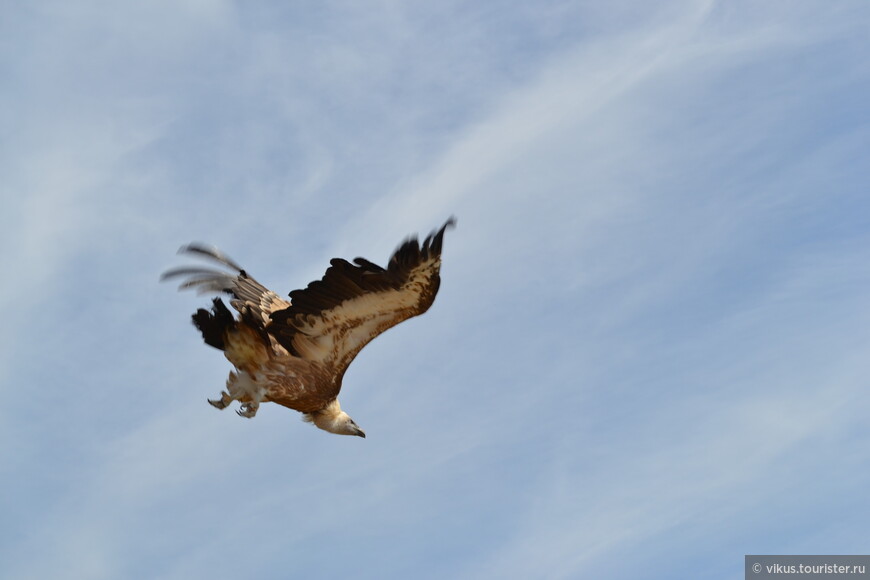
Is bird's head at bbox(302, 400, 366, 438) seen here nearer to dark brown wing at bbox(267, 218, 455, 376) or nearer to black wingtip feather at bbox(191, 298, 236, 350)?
dark brown wing at bbox(267, 218, 455, 376)

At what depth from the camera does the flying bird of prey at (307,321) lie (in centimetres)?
1493

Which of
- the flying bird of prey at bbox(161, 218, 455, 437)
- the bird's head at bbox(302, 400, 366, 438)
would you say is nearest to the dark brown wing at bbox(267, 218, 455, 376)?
the flying bird of prey at bbox(161, 218, 455, 437)

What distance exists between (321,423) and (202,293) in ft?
9.22

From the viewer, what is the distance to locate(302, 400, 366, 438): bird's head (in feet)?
58.1

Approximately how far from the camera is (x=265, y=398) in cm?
1662

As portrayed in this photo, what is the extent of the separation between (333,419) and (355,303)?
3.00 m

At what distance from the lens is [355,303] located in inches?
611

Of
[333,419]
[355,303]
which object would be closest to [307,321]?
[355,303]

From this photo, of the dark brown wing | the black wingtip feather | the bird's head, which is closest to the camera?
the dark brown wing

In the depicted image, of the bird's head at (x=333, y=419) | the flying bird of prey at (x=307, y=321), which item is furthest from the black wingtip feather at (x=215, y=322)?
the bird's head at (x=333, y=419)

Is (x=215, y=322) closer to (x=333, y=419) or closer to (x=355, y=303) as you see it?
(x=355, y=303)

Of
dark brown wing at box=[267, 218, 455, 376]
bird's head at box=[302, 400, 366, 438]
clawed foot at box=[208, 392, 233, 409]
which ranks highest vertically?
dark brown wing at box=[267, 218, 455, 376]

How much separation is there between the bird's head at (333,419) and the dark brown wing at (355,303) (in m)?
1.12

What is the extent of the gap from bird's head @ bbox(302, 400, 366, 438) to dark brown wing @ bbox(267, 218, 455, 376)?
1121mm
